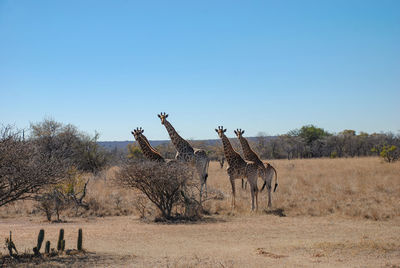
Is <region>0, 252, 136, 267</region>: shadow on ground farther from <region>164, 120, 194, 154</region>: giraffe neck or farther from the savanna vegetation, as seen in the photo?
<region>164, 120, 194, 154</region>: giraffe neck

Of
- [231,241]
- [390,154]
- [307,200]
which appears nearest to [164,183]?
[231,241]

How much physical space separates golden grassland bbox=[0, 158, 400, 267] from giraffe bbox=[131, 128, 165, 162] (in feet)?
6.30

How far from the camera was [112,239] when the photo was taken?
36.3 feet

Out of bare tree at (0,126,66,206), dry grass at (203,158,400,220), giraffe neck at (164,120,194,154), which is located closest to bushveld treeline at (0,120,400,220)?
bare tree at (0,126,66,206)

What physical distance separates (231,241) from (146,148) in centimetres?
648

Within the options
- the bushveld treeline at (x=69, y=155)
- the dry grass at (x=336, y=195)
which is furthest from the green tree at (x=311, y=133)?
the dry grass at (x=336, y=195)

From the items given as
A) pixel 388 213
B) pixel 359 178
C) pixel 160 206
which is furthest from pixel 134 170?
pixel 359 178

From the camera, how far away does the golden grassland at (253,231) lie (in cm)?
879

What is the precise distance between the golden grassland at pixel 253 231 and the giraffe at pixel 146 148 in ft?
6.30

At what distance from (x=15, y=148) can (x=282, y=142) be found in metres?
46.3

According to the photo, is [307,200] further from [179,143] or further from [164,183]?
[164,183]

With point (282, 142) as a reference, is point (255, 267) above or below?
below

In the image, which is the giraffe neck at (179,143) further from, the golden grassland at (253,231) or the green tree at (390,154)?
the green tree at (390,154)

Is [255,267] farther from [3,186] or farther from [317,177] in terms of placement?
[317,177]
